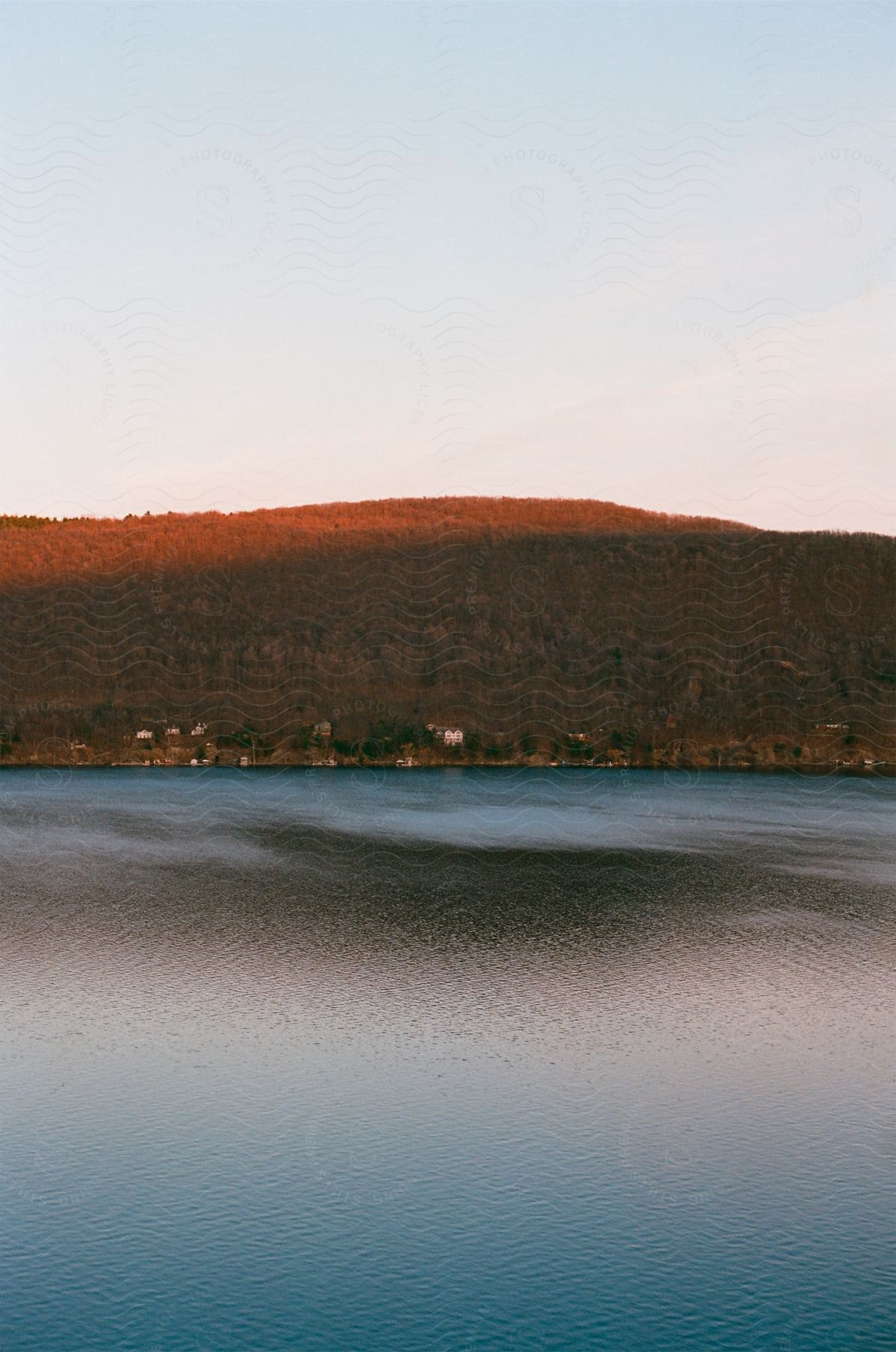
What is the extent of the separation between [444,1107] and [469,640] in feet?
333

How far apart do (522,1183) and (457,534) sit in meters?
125

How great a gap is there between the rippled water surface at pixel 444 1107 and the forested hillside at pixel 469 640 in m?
56.7

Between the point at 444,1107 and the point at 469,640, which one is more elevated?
the point at 469,640

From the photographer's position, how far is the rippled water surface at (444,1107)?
2105cm

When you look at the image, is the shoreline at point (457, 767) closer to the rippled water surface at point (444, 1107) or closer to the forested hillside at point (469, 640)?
the forested hillside at point (469, 640)

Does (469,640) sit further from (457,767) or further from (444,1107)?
(444,1107)

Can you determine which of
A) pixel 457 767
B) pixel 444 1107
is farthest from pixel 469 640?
pixel 444 1107

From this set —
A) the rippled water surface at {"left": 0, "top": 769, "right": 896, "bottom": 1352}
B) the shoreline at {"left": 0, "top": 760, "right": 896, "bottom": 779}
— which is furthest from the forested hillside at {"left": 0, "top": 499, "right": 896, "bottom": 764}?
the rippled water surface at {"left": 0, "top": 769, "right": 896, "bottom": 1352}

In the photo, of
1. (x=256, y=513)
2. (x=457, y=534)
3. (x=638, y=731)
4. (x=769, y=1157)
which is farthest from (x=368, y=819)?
(x=256, y=513)

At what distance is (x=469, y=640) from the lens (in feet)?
427

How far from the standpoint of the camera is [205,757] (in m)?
116

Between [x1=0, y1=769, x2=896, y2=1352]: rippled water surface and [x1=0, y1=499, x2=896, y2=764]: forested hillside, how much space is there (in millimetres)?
56747

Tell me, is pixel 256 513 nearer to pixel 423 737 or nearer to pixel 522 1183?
pixel 423 737

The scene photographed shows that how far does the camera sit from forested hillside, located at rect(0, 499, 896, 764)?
391 ft
